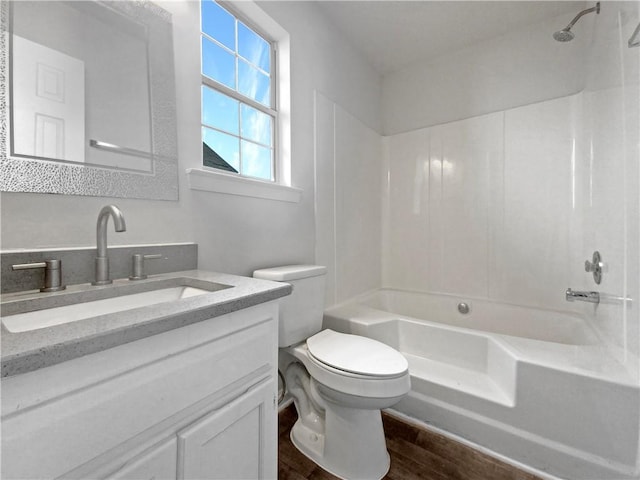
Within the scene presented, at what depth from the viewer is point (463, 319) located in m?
2.32

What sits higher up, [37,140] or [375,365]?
[37,140]

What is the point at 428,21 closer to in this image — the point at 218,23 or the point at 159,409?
the point at 218,23

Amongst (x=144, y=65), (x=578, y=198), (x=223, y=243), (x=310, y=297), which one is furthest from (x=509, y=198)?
A: (x=144, y=65)

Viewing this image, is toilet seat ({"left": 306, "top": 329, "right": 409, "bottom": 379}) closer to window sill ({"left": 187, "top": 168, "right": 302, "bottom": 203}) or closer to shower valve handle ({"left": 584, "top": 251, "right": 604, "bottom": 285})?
window sill ({"left": 187, "top": 168, "right": 302, "bottom": 203})

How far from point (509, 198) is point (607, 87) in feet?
2.81

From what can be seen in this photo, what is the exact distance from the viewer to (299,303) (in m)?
1.45

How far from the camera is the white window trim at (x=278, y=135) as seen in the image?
1410 mm

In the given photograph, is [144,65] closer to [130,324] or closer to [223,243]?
[223,243]

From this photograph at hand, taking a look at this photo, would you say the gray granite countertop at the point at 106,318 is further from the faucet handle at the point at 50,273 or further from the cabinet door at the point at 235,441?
the cabinet door at the point at 235,441

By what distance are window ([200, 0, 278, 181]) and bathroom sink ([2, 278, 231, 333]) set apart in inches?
25.6

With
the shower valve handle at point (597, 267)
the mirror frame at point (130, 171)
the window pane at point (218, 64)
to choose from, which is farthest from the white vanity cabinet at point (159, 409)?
the shower valve handle at point (597, 267)

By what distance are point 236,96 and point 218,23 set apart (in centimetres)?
35

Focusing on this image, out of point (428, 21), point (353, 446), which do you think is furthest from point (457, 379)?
point (428, 21)

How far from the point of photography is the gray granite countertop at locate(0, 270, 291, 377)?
42 centimetres
